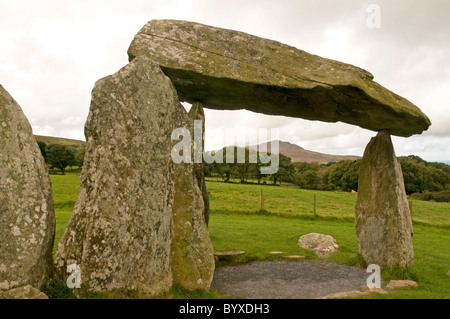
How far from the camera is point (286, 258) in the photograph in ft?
40.8

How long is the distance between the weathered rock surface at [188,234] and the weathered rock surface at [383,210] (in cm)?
568

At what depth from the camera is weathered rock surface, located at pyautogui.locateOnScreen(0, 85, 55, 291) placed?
19.3 ft

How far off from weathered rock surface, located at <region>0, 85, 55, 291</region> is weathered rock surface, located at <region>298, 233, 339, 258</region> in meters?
9.77

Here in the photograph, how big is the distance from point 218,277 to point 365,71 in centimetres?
712

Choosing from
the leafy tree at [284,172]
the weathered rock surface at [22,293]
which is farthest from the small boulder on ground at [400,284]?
the leafy tree at [284,172]

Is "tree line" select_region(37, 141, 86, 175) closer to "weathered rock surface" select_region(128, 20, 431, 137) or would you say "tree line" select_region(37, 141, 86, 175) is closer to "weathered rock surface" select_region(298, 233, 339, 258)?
"weathered rock surface" select_region(298, 233, 339, 258)

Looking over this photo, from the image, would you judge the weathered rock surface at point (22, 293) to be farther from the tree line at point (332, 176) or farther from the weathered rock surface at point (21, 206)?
the tree line at point (332, 176)

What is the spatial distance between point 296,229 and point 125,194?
12280 millimetres

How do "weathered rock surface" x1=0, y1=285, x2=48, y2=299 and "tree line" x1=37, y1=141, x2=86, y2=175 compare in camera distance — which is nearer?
"weathered rock surface" x1=0, y1=285, x2=48, y2=299

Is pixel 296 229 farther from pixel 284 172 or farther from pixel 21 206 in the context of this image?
pixel 284 172

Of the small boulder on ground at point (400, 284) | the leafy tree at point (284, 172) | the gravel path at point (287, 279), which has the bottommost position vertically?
the gravel path at point (287, 279)

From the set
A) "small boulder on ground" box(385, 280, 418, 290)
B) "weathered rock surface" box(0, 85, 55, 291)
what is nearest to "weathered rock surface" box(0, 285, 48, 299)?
"weathered rock surface" box(0, 85, 55, 291)

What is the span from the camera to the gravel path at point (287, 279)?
8859mm
